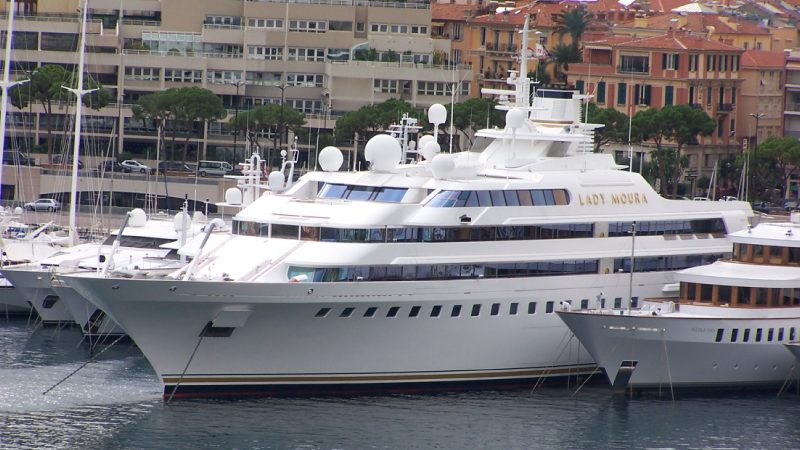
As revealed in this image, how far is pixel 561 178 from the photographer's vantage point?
55.8m

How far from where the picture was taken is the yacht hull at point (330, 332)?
49.8 m

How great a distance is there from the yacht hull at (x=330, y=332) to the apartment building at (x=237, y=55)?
5116cm

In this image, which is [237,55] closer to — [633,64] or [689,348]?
[633,64]

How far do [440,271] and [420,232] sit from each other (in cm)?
118

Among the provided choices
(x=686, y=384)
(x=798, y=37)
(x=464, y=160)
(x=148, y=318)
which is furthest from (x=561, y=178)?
(x=798, y=37)

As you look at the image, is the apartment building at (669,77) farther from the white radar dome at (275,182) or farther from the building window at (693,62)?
the white radar dome at (275,182)

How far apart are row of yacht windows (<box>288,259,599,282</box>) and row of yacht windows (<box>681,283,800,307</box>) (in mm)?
3147

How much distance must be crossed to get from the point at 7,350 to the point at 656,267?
1973 centimetres

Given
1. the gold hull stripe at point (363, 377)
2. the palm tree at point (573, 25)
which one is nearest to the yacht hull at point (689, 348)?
the gold hull stripe at point (363, 377)

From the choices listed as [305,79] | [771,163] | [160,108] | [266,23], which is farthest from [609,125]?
[266,23]

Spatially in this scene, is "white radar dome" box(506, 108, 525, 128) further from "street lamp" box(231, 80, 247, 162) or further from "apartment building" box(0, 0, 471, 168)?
"apartment building" box(0, 0, 471, 168)

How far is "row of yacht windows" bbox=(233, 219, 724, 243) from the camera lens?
51750mm

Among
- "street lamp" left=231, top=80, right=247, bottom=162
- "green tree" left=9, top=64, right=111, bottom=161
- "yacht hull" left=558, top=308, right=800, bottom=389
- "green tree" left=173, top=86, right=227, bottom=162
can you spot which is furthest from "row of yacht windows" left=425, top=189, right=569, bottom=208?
"green tree" left=9, top=64, right=111, bottom=161

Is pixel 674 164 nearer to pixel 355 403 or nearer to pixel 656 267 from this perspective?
pixel 656 267
